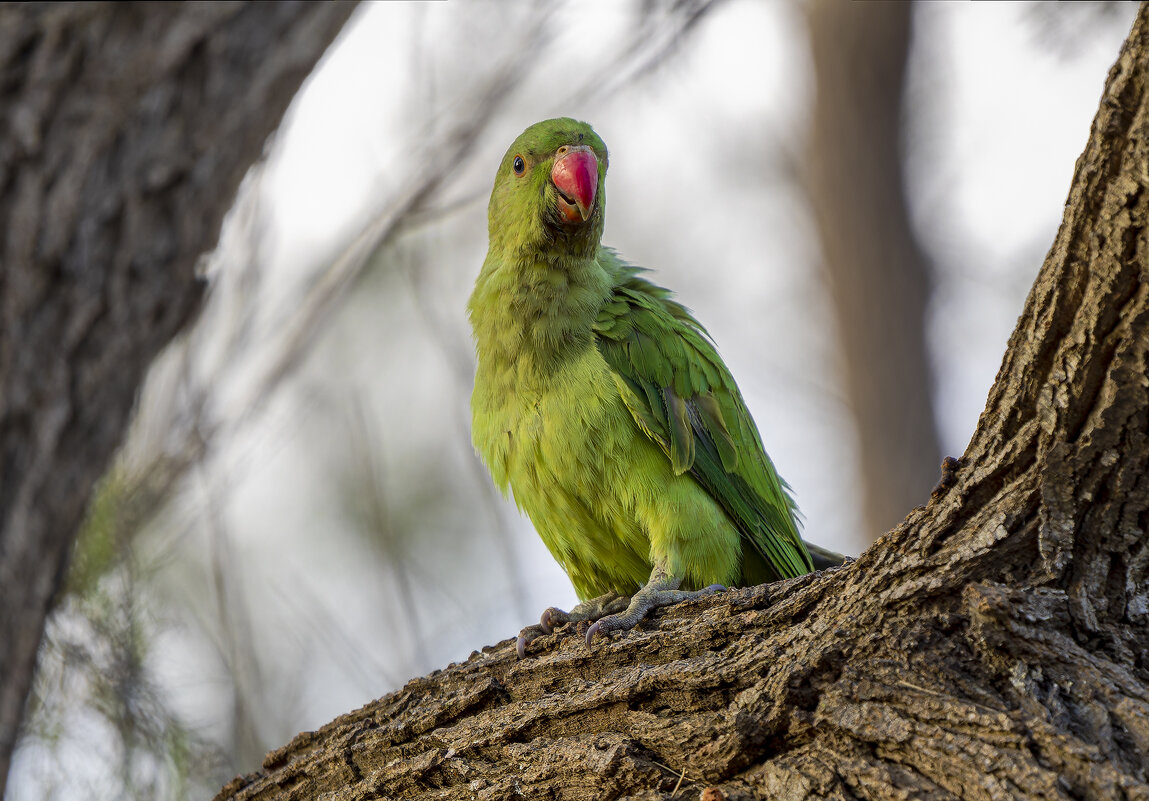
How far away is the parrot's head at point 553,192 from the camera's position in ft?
12.4

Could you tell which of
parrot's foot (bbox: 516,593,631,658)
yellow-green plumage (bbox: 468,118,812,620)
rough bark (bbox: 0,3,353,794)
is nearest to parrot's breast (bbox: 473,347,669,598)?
yellow-green plumage (bbox: 468,118,812,620)

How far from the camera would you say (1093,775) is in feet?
5.49

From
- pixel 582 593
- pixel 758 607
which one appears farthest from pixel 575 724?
pixel 582 593

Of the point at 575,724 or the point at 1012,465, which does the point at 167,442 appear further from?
the point at 1012,465

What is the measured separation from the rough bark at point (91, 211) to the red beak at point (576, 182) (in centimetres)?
119

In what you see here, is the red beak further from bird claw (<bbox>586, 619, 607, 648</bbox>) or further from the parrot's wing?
bird claw (<bbox>586, 619, 607, 648</bbox>)

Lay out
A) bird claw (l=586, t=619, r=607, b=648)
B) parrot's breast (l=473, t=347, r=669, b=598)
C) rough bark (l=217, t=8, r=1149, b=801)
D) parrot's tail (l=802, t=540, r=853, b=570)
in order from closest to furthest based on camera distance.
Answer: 1. rough bark (l=217, t=8, r=1149, b=801)
2. bird claw (l=586, t=619, r=607, b=648)
3. parrot's breast (l=473, t=347, r=669, b=598)
4. parrot's tail (l=802, t=540, r=853, b=570)

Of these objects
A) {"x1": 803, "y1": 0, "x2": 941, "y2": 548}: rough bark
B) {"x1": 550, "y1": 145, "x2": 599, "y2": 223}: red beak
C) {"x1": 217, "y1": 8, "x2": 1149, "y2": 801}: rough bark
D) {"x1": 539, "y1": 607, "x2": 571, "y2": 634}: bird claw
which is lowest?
{"x1": 217, "y1": 8, "x2": 1149, "y2": 801}: rough bark

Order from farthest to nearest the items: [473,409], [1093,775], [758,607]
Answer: [473,409], [758,607], [1093,775]

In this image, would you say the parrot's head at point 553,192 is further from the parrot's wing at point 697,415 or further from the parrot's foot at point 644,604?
the parrot's foot at point 644,604

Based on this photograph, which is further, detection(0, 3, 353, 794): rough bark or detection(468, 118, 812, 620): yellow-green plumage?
detection(0, 3, 353, 794): rough bark

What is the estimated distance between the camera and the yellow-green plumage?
11.3 ft

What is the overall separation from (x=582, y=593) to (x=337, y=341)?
4017 millimetres

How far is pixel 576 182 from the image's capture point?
3.75 m
